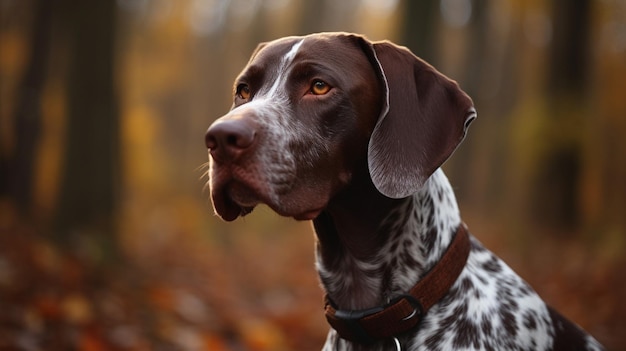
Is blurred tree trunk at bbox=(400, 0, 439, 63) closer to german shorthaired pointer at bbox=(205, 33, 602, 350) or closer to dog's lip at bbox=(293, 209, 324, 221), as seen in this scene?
german shorthaired pointer at bbox=(205, 33, 602, 350)

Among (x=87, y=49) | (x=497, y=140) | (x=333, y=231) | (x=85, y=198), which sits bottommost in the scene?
(x=497, y=140)

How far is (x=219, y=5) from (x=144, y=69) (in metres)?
8.94

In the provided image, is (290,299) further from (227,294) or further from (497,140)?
(497,140)

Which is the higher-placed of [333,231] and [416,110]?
[416,110]

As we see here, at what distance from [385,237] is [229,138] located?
3.05 ft

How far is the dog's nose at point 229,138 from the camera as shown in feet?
8.69

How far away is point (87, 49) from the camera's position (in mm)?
Answer: 7863

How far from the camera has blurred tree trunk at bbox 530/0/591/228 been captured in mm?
10414

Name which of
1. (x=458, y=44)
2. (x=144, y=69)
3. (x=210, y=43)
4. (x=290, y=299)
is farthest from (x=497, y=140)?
(x=290, y=299)

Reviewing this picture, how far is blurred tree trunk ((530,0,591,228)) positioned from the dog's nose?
8.60 meters

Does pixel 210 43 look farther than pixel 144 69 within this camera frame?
Yes

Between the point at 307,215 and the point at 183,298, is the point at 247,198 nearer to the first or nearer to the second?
the point at 307,215

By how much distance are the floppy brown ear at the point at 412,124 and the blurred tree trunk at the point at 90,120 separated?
17.8ft

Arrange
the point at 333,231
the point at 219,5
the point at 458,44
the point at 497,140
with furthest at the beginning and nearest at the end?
1. the point at 219,5
2. the point at 458,44
3. the point at 497,140
4. the point at 333,231
